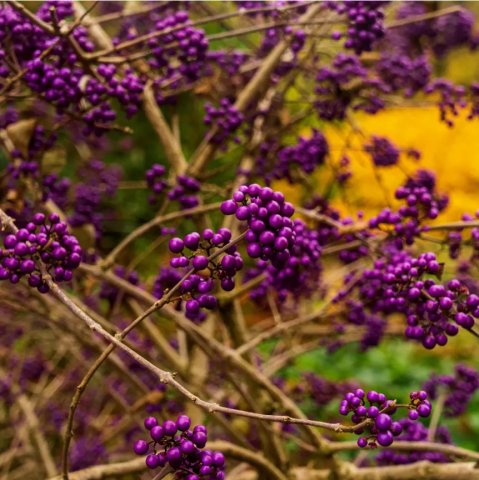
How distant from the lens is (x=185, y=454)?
37.2 inches

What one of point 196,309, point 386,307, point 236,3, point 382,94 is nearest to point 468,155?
point 382,94

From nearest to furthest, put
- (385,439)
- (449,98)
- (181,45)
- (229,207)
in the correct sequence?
(385,439) → (229,207) → (181,45) → (449,98)

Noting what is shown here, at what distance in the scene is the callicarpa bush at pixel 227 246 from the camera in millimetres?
1057

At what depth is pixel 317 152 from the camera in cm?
230

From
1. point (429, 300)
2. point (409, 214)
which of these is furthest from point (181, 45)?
point (429, 300)

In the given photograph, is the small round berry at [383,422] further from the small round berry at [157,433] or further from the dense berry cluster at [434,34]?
the dense berry cluster at [434,34]

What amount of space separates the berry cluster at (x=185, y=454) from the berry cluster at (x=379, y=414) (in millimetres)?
209

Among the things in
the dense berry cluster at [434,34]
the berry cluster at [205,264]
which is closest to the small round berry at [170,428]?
the berry cluster at [205,264]

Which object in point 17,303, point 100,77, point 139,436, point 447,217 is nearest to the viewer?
point 100,77

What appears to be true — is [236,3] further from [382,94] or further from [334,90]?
[382,94]

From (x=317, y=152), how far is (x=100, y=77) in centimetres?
87

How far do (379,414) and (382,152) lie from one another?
159 cm

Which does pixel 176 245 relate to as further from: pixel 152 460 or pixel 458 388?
pixel 458 388

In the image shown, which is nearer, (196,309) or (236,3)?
(196,309)
